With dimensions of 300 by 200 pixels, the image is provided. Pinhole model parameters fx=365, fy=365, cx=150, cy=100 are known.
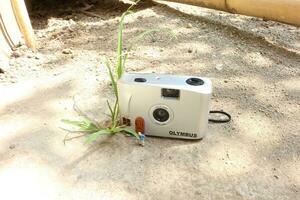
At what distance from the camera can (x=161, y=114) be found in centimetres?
167

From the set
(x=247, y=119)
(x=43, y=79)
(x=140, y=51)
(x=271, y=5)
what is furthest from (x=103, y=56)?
(x=271, y=5)

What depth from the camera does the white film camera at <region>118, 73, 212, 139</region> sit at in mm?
1581

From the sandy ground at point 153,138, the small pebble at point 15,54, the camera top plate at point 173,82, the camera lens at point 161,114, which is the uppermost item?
the camera top plate at point 173,82

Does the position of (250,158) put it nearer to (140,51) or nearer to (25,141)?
(25,141)

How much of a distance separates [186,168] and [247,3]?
5.97ft

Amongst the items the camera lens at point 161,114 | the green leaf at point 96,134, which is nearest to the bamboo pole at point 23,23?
the green leaf at point 96,134

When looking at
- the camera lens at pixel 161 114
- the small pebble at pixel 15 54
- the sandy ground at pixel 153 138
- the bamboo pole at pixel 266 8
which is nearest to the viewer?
the sandy ground at pixel 153 138

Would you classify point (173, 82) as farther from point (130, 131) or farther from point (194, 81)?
point (130, 131)

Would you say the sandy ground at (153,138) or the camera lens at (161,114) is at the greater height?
the camera lens at (161,114)

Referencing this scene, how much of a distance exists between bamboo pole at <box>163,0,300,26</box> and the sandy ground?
14 centimetres

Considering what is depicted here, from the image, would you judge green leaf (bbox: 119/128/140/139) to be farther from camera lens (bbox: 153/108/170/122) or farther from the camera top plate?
the camera top plate

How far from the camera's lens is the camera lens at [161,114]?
65.4 inches

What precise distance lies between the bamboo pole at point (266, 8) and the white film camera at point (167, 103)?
4.64ft

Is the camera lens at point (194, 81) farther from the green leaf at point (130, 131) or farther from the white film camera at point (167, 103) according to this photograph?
the green leaf at point (130, 131)
